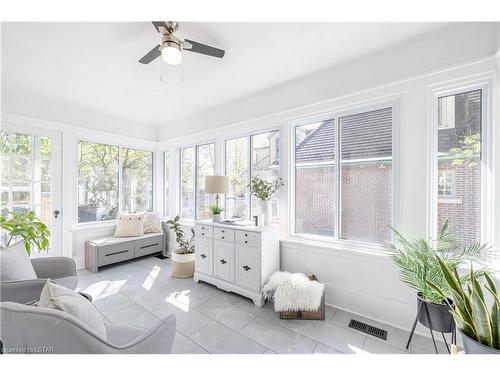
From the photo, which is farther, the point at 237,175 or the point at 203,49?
the point at 237,175

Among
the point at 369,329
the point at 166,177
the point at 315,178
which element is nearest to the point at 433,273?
the point at 369,329

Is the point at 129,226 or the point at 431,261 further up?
the point at 431,261

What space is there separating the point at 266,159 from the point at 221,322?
204 centimetres

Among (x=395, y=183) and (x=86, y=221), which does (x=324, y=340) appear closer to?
(x=395, y=183)

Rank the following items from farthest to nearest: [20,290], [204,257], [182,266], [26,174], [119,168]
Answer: [119,168]
[182,266]
[26,174]
[204,257]
[20,290]

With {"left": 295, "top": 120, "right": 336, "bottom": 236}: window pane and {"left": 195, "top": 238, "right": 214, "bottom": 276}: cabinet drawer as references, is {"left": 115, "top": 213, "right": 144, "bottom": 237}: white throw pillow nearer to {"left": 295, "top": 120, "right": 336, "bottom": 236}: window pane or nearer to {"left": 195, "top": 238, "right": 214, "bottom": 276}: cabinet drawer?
{"left": 195, "top": 238, "right": 214, "bottom": 276}: cabinet drawer

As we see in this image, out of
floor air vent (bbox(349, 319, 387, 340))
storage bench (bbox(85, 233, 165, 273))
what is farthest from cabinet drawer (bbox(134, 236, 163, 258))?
floor air vent (bbox(349, 319, 387, 340))

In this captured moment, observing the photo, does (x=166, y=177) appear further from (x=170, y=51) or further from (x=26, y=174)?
(x=170, y=51)

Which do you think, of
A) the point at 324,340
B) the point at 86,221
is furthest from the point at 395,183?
the point at 86,221

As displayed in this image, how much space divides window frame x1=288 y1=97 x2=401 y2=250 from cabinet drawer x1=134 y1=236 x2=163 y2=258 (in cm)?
267

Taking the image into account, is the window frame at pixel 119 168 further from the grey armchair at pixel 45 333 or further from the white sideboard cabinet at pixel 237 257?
the grey armchair at pixel 45 333

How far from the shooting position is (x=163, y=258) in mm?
3896

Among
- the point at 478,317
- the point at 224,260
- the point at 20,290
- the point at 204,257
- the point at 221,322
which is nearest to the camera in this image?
the point at 478,317

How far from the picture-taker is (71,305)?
3.21ft
